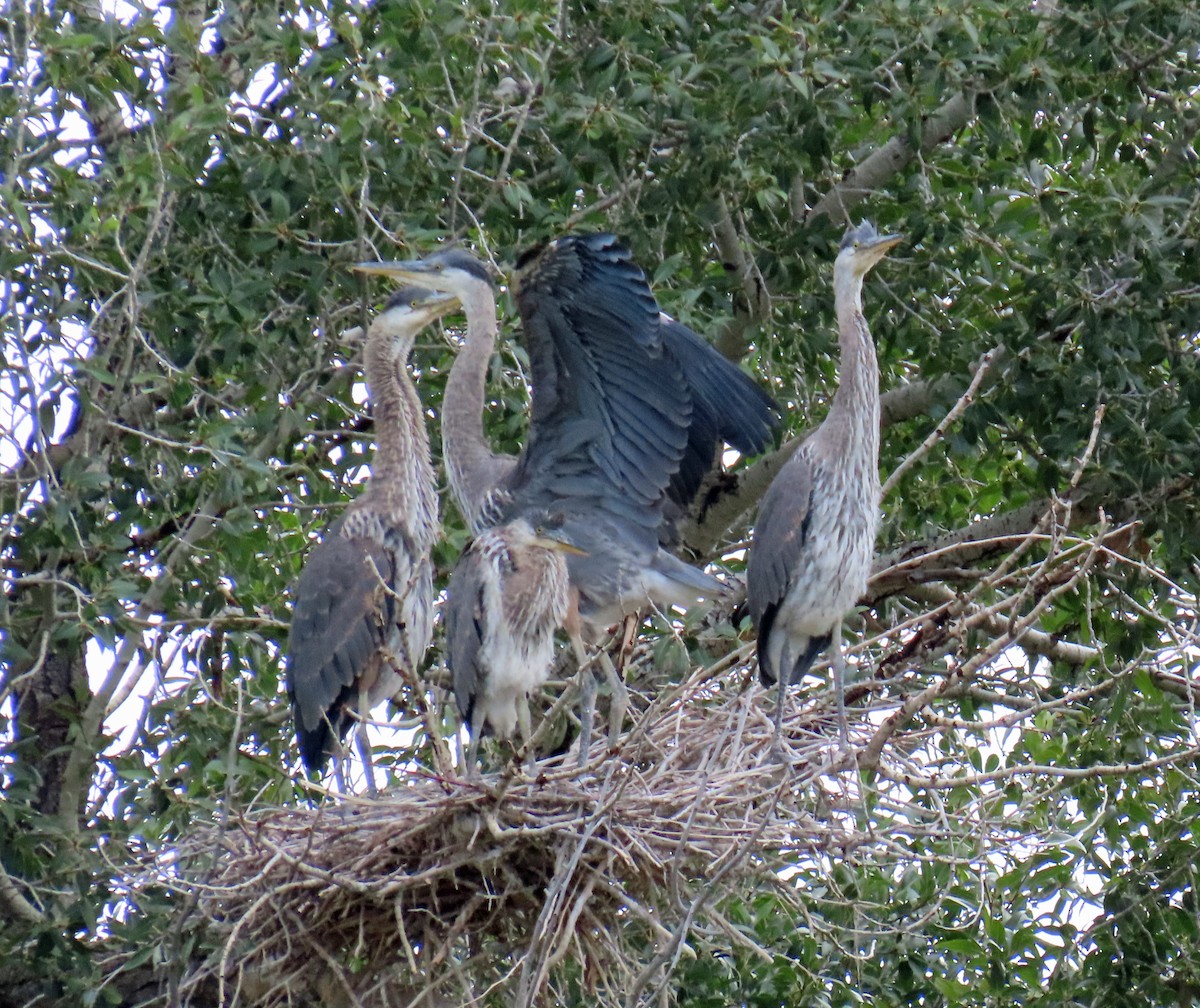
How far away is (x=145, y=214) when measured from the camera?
Answer: 5164mm

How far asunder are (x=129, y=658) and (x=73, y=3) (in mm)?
1801

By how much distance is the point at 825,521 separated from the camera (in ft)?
16.5

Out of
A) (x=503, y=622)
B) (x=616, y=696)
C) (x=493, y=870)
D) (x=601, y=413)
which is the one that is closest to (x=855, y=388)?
(x=601, y=413)

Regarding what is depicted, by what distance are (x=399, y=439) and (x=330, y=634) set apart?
71cm

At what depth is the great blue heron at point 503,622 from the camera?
190 inches

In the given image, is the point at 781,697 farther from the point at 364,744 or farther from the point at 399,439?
the point at 399,439

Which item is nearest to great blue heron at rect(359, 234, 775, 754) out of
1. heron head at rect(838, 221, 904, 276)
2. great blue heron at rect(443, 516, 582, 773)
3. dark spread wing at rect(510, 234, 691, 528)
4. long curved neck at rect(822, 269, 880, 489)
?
dark spread wing at rect(510, 234, 691, 528)

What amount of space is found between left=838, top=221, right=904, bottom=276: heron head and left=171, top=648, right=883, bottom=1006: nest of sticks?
1.41 m

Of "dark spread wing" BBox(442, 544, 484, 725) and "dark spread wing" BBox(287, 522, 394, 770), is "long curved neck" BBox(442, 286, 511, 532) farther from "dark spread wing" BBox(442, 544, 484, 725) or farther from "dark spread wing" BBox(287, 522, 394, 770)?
"dark spread wing" BBox(442, 544, 484, 725)

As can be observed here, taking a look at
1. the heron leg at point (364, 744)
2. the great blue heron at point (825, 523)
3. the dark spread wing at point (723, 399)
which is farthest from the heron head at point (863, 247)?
the heron leg at point (364, 744)

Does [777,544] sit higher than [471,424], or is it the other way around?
[471,424]

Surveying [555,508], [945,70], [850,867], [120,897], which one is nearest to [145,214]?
[555,508]

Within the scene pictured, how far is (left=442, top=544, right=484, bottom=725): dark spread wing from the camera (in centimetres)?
481

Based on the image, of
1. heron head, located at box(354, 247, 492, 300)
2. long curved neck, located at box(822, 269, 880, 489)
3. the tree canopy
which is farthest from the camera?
heron head, located at box(354, 247, 492, 300)
